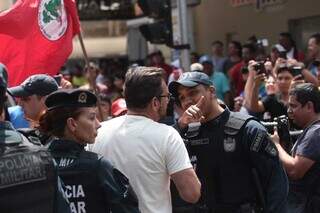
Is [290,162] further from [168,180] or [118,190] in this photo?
[118,190]

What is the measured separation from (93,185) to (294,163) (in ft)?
5.59

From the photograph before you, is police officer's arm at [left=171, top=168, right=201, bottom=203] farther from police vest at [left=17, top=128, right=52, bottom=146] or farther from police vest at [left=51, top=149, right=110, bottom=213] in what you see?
police vest at [left=17, top=128, right=52, bottom=146]

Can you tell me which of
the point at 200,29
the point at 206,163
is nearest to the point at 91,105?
the point at 206,163

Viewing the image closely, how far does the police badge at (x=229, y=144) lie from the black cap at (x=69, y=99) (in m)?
1.06

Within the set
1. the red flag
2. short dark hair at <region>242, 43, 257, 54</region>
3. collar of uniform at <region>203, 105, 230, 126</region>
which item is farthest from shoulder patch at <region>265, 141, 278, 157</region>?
short dark hair at <region>242, 43, 257, 54</region>

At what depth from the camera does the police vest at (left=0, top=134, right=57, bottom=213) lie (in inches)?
106

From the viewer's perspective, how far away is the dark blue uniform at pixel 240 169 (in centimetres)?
387

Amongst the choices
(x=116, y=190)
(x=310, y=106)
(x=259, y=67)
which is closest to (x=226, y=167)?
(x=310, y=106)

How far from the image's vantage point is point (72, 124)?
3141 mm

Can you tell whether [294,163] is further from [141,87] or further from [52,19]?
[52,19]

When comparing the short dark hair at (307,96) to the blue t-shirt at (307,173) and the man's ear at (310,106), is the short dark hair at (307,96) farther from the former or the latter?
the blue t-shirt at (307,173)

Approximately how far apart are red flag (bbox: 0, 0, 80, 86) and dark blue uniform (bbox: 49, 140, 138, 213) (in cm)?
266

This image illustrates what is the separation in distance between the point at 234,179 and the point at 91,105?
1.13m

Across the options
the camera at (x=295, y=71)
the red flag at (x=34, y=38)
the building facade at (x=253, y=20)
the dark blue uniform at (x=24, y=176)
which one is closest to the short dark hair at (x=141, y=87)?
the dark blue uniform at (x=24, y=176)
